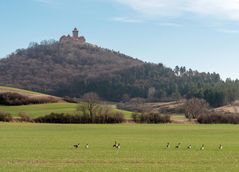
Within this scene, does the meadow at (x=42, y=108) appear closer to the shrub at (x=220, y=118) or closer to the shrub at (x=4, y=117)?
the shrub at (x=220, y=118)

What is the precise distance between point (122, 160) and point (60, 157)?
459 centimetres

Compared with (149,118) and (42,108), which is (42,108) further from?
(149,118)

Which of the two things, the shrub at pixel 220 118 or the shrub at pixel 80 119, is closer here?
the shrub at pixel 80 119

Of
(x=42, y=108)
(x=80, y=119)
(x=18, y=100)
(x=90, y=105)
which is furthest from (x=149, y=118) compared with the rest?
(x=18, y=100)

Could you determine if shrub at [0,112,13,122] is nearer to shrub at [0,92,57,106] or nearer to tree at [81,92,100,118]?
tree at [81,92,100,118]

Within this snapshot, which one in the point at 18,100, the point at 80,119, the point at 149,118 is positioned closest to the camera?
the point at 80,119

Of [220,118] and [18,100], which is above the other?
[18,100]

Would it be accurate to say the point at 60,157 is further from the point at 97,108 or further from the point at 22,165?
the point at 97,108

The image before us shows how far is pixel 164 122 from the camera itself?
377 feet

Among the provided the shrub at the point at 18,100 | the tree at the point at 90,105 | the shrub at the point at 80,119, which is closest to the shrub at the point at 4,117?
the shrub at the point at 80,119

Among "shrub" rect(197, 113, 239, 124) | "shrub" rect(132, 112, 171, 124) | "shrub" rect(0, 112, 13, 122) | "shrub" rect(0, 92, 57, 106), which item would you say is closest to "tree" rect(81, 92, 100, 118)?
"shrub" rect(132, 112, 171, 124)

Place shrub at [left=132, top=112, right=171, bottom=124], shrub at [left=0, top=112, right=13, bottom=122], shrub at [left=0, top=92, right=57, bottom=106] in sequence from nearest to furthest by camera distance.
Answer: shrub at [left=0, top=112, right=13, bottom=122], shrub at [left=132, top=112, right=171, bottom=124], shrub at [left=0, top=92, right=57, bottom=106]

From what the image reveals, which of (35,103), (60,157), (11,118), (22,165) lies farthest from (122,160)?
(35,103)

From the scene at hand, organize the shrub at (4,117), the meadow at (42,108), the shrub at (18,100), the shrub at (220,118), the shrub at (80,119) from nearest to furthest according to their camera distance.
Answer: the shrub at (4,117)
the shrub at (80,119)
the shrub at (220,118)
the meadow at (42,108)
the shrub at (18,100)
